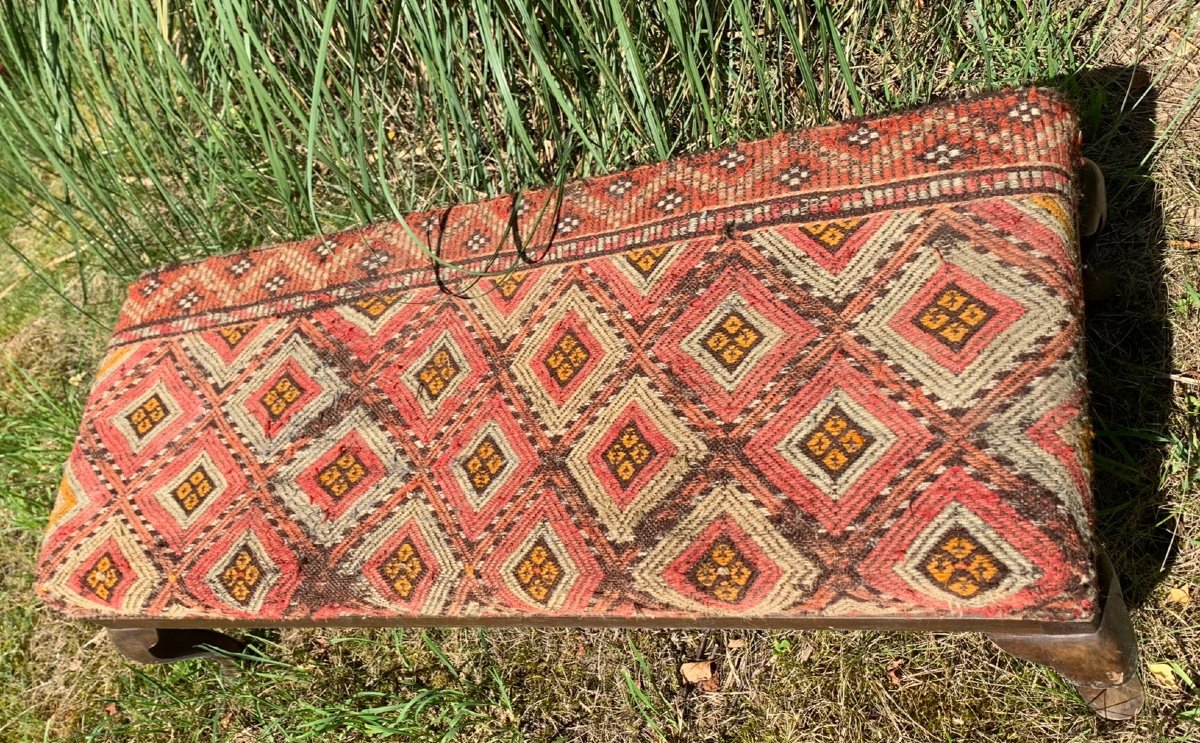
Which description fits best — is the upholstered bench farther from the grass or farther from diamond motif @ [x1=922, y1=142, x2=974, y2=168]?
the grass

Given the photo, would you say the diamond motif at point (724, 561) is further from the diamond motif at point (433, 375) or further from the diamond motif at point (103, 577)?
the diamond motif at point (103, 577)

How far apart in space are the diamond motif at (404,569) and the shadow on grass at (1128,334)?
1.17m

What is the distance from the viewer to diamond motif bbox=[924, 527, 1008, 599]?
3.87 ft

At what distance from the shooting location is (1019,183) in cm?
140

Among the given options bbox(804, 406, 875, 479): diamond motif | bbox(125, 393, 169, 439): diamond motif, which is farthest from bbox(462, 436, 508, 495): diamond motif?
bbox(125, 393, 169, 439): diamond motif

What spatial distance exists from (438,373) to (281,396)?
0.34 meters

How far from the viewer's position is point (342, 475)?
64.3 inches

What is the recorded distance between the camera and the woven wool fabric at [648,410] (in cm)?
126

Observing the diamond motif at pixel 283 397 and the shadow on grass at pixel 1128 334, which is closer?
the shadow on grass at pixel 1128 334

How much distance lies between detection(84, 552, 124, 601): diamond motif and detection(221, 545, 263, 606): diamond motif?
0.81ft

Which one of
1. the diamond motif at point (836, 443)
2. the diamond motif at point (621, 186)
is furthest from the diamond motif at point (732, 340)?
the diamond motif at point (621, 186)

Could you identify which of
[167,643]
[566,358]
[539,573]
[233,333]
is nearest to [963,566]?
[539,573]

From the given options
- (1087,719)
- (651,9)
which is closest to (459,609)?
(1087,719)

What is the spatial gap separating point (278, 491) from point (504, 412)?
18.1 inches
